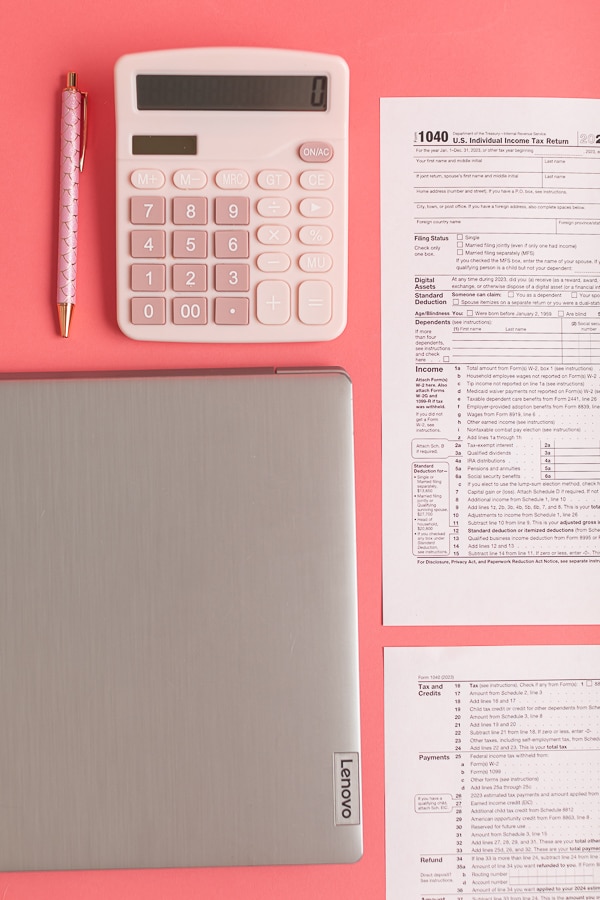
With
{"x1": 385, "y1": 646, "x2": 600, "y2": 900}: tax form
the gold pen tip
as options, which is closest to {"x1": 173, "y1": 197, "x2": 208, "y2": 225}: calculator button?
the gold pen tip

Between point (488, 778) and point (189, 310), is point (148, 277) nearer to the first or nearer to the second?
point (189, 310)

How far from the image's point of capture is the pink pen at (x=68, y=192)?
1.72 ft

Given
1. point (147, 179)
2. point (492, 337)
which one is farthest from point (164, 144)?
point (492, 337)

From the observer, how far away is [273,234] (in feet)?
1.70

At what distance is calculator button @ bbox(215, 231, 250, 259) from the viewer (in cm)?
52

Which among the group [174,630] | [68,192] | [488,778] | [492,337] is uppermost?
[68,192]

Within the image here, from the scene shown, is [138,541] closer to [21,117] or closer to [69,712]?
[69,712]

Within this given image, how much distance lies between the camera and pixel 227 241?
518 mm

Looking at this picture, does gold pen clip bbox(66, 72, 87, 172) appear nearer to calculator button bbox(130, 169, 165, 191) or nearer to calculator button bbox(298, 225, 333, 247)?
calculator button bbox(130, 169, 165, 191)

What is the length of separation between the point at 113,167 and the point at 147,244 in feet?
0.27

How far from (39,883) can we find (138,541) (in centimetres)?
27

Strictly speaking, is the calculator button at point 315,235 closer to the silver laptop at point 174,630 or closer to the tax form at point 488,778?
the silver laptop at point 174,630

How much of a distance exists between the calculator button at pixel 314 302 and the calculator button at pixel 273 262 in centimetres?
2

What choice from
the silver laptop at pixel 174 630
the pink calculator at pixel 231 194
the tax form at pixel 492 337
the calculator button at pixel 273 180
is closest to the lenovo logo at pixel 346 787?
the silver laptop at pixel 174 630
